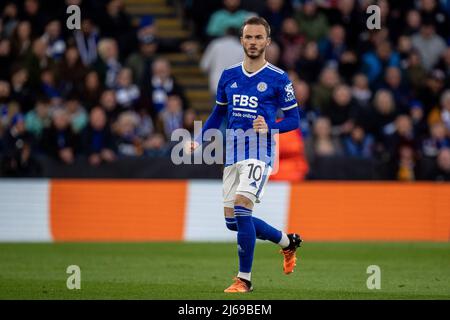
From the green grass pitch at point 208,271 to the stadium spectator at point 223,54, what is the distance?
14.7 ft

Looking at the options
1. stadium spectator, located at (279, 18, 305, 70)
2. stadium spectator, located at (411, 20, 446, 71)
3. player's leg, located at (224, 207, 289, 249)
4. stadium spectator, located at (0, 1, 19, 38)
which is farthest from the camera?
stadium spectator, located at (411, 20, 446, 71)

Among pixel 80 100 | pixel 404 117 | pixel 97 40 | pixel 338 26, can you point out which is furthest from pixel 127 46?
pixel 404 117

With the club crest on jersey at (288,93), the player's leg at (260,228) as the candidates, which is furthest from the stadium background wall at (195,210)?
the club crest on jersey at (288,93)

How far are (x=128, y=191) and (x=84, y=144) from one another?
1.97 metres

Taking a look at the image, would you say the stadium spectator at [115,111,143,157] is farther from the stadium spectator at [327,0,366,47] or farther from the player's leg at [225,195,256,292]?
the player's leg at [225,195,256,292]

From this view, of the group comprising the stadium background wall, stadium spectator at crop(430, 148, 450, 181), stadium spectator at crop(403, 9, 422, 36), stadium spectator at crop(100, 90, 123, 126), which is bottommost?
the stadium background wall

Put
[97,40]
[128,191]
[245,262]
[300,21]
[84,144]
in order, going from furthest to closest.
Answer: [300,21]
[97,40]
[84,144]
[128,191]
[245,262]

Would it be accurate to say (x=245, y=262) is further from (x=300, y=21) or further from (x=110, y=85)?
(x=300, y=21)

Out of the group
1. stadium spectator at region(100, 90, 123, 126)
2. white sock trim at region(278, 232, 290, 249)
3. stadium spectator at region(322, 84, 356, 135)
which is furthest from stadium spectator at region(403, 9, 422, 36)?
white sock trim at region(278, 232, 290, 249)

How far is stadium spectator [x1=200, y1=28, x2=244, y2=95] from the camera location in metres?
20.5

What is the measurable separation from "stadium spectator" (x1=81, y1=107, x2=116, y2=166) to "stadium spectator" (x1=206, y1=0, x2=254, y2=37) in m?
3.13

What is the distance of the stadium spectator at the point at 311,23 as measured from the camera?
22.4 metres
